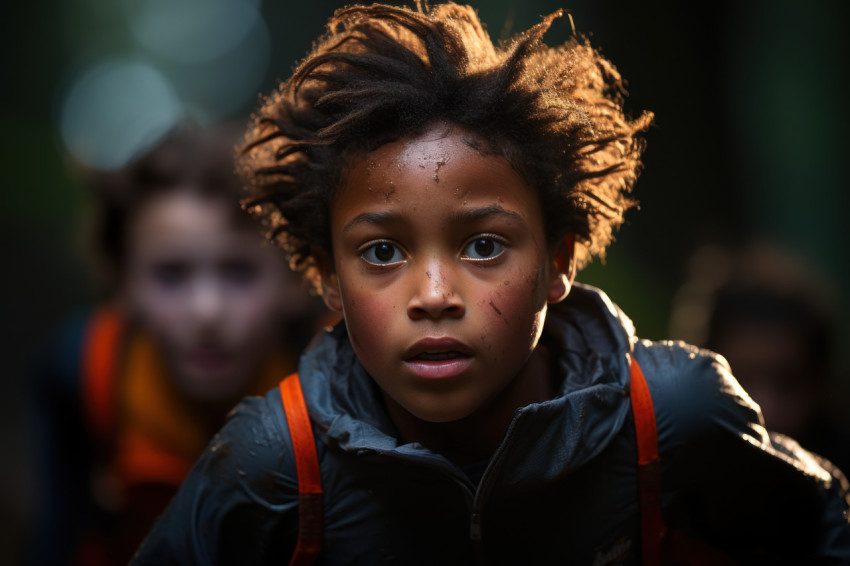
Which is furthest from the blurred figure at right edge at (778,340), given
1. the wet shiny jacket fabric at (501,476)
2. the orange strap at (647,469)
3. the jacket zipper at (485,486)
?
the jacket zipper at (485,486)

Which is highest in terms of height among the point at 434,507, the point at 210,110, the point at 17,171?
the point at 210,110

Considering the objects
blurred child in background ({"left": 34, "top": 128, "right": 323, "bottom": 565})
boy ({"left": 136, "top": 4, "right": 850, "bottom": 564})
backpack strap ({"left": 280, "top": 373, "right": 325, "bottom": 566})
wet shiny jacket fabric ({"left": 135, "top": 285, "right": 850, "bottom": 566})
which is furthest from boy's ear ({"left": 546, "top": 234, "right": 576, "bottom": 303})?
blurred child in background ({"left": 34, "top": 128, "right": 323, "bottom": 565})

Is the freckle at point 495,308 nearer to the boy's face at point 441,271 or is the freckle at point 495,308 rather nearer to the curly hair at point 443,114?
the boy's face at point 441,271

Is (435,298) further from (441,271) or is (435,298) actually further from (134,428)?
(134,428)

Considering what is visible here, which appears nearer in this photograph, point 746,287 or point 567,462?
point 567,462

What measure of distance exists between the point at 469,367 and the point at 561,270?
0.25 meters

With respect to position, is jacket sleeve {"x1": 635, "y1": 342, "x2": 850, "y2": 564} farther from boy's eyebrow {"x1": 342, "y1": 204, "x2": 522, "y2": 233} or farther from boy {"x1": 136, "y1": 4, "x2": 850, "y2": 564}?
boy's eyebrow {"x1": 342, "y1": 204, "x2": 522, "y2": 233}

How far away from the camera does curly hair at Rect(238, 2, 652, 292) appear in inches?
42.7

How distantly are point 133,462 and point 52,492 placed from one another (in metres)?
0.33

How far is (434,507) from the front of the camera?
1.16 metres

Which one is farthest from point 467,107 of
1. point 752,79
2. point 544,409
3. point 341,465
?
point 752,79

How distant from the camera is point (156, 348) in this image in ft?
6.85

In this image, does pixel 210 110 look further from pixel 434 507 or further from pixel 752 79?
pixel 434 507

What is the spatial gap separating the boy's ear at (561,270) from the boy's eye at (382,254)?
246 mm
